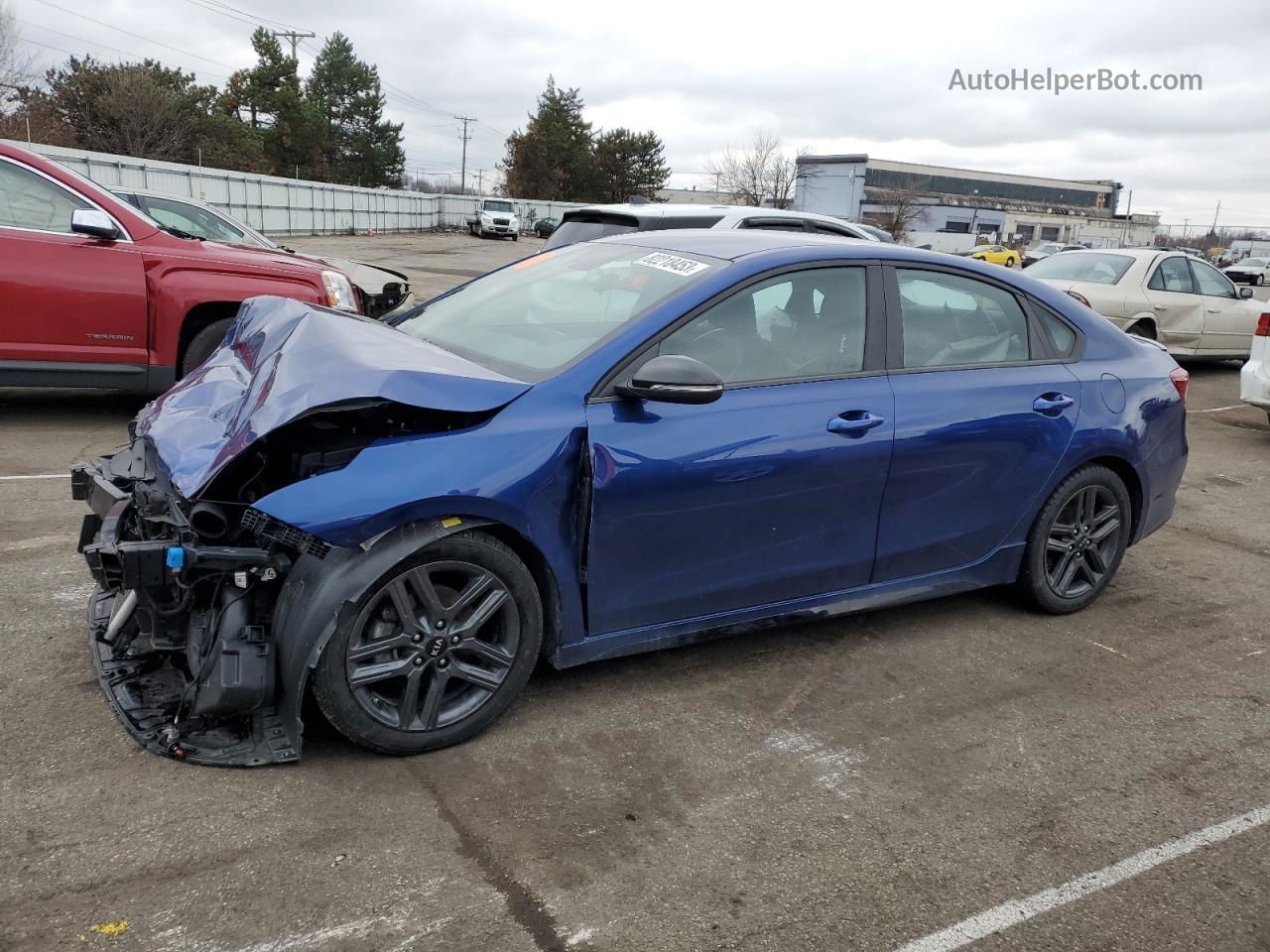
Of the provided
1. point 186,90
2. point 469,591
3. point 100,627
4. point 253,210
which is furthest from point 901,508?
point 186,90

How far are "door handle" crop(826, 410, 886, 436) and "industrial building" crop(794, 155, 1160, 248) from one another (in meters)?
74.2

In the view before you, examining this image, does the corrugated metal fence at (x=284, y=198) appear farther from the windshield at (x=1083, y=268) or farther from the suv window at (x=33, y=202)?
the windshield at (x=1083, y=268)

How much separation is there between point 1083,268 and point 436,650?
11.8m

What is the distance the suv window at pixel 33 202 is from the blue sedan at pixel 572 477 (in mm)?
3388

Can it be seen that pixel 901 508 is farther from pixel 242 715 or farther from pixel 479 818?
Answer: pixel 242 715

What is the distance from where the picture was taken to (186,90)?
49.5 m

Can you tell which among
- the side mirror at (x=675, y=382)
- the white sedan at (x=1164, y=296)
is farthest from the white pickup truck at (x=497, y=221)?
the side mirror at (x=675, y=382)

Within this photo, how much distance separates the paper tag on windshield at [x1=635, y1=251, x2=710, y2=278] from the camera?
3.69m

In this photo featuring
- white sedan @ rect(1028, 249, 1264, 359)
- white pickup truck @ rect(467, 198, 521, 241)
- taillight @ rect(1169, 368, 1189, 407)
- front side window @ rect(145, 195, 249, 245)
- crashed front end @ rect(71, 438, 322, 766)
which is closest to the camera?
crashed front end @ rect(71, 438, 322, 766)

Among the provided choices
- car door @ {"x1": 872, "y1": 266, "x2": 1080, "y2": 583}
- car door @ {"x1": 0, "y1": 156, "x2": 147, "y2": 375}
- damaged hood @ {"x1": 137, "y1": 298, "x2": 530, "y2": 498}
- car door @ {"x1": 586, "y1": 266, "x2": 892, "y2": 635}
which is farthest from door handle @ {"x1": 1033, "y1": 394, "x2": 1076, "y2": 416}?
car door @ {"x1": 0, "y1": 156, "x2": 147, "y2": 375}

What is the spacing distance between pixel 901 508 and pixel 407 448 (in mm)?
1975

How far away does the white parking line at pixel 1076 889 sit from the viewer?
8.03 feet

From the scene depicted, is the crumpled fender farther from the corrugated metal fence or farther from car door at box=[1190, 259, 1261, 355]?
the corrugated metal fence

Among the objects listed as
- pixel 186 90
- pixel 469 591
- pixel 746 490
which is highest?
pixel 186 90
